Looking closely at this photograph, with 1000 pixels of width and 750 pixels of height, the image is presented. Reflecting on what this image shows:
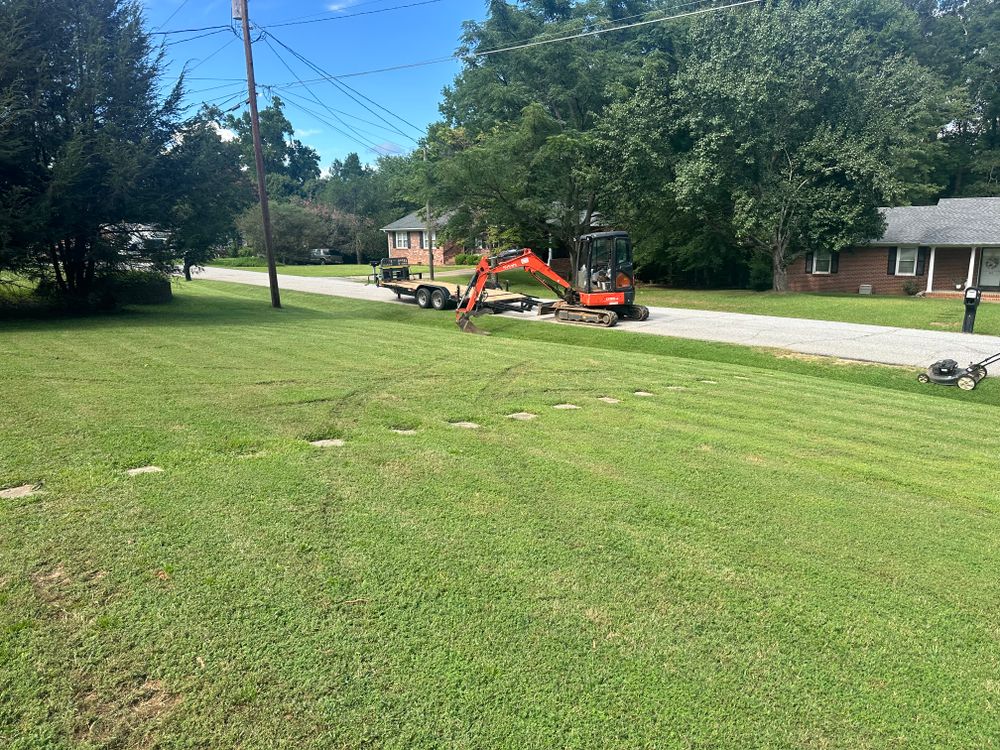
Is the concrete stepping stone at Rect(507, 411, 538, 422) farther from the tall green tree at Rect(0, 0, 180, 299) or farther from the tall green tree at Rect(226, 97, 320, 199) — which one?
the tall green tree at Rect(226, 97, 320, 199)

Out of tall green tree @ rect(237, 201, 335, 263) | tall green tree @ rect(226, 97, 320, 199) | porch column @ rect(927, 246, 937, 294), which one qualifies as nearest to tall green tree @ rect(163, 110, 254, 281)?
porch column @ rect(927, 246, 937, 294)

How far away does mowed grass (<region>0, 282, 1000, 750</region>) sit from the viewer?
2502 mm

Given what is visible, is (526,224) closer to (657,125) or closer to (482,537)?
(657,125)

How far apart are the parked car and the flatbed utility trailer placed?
32.6m

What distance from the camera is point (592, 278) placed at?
1852 cm

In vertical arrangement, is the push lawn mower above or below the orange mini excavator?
below

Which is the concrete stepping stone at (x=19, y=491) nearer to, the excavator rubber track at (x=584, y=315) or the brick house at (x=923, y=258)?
the excavator rubber track at (x=584, y=315)

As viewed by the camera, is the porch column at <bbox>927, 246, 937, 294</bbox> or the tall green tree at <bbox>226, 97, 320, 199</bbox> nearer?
the porch column at <bbox>927, 246, 937, 294</bbox>

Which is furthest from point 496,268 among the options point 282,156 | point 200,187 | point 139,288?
point 282,156

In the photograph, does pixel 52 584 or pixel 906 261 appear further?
pixel 906 261

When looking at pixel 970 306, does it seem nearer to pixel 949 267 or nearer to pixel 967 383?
pixel 967 383

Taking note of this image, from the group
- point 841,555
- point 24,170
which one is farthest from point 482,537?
point 24,170

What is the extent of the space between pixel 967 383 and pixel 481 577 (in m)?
10.7

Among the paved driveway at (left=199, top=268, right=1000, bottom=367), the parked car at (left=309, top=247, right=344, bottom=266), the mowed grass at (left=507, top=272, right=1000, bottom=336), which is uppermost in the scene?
the parked car at (left=309, top=247, right=344, bottom=266)
